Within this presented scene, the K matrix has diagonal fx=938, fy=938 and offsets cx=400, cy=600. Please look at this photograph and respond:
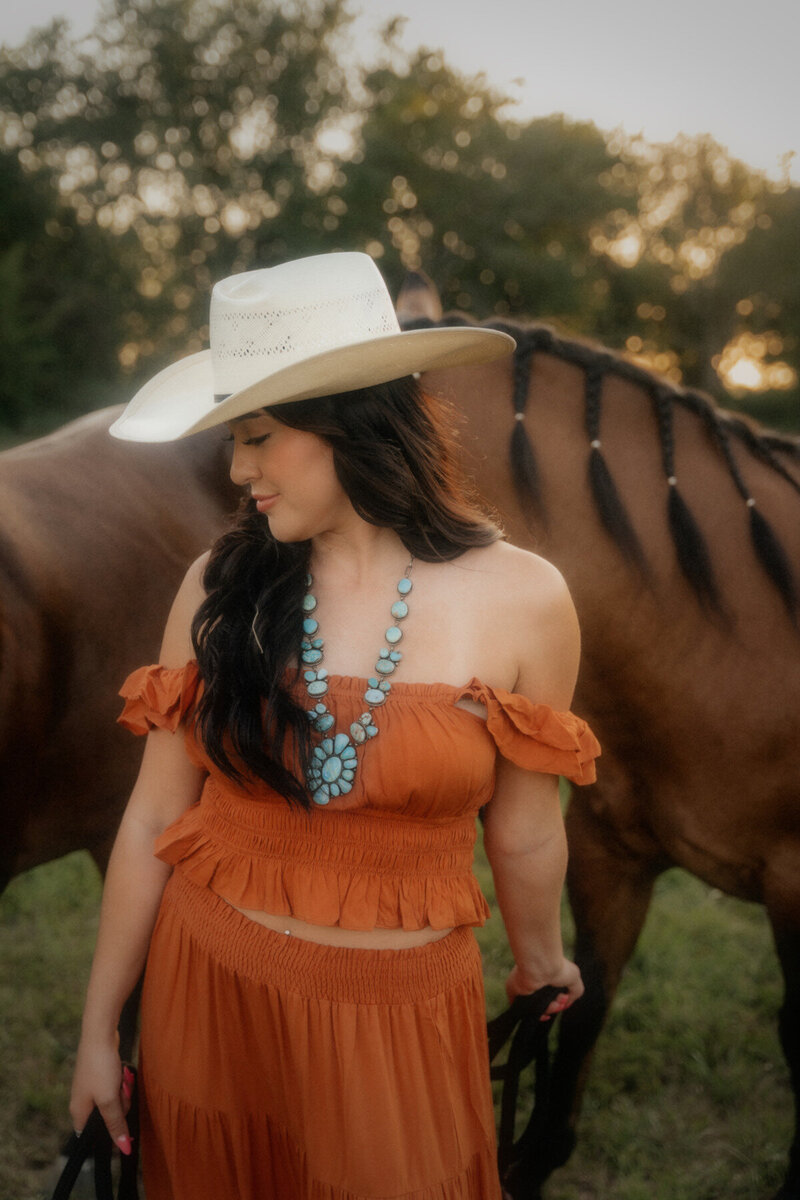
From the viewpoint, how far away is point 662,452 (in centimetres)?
229

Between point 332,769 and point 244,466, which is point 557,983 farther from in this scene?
point 244,466

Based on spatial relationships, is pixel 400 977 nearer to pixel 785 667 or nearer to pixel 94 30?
pixel 785 667

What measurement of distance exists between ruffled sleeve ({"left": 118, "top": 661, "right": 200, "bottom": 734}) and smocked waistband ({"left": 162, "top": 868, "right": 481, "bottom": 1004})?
276mm

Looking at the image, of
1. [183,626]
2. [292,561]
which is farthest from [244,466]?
[183,626]

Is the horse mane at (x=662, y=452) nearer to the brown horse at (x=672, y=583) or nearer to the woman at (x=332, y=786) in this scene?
the brown horse at (x=672, y=583)

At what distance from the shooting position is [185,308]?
21938 millimetres

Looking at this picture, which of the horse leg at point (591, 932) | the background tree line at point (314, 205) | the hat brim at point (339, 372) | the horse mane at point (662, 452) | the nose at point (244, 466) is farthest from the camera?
the background tree line at point (314, 205)

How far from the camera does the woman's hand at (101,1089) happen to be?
1447mm

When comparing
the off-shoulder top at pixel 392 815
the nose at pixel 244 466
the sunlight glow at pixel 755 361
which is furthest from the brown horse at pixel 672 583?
the sunlight glow at pixel 755 361

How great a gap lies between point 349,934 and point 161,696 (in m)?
0.46

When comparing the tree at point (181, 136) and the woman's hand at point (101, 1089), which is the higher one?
the tree at point (181, 136)

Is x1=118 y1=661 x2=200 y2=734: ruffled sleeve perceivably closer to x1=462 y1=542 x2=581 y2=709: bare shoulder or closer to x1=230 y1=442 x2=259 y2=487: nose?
x1=230 y1=442 x2=259 y2=487: nose

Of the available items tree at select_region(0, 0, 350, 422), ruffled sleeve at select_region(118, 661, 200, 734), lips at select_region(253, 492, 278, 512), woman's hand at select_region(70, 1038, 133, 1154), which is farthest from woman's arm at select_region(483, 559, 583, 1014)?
tree at select_region(0, 0, 350, 422)

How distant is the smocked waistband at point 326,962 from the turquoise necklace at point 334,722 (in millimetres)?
227
